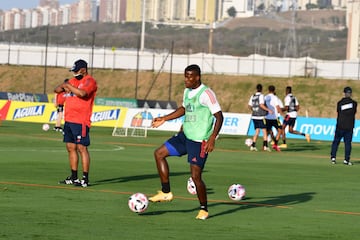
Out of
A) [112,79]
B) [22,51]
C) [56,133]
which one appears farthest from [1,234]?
[22,51]

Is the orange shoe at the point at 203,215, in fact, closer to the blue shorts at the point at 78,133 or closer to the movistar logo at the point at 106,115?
the blue shorts at the point at 78,133

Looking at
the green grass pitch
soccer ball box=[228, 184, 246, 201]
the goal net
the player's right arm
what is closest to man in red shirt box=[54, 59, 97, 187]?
the green grass pitch

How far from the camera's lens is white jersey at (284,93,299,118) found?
1548 inches

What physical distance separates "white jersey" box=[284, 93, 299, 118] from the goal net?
6714 millimetres

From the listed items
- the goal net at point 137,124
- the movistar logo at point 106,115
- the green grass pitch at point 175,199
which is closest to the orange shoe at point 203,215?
the green grass pitch at point 175,199

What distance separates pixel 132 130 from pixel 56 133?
5.36 metres

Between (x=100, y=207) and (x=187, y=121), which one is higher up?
(x=187, y=121)

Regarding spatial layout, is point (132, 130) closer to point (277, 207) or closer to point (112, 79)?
point (277, 207)

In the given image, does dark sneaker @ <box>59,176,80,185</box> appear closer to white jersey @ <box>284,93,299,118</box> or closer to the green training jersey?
the green training jersey

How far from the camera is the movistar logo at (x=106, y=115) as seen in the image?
51.7 metres

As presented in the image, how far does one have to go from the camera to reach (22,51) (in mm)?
115875

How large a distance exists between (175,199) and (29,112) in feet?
120

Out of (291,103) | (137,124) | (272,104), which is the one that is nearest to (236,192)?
(272,104)

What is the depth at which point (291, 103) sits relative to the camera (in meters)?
39.8
